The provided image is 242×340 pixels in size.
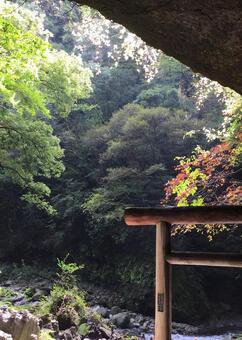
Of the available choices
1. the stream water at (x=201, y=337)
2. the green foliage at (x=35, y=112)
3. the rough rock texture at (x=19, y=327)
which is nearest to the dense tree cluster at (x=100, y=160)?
the green foliage at (x=35, y=112)

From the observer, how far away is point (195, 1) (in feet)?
7.84

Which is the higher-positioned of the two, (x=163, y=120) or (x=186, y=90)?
(x=186, y=90)

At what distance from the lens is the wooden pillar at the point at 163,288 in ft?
9.43

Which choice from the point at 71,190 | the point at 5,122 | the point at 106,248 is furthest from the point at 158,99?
the point at 5,122

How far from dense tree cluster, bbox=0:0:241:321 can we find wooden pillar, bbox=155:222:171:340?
16.7 ft

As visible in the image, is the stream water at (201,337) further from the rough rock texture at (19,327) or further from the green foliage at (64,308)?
the rough rock texture at (19,327)

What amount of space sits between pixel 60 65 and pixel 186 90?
8613 millimetres

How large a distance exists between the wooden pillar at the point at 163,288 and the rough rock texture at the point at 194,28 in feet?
3.98

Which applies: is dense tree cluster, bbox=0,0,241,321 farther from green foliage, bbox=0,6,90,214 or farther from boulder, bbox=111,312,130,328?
boulder, bbox=111,312,130,328

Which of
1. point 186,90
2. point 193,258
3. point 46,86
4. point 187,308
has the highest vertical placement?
point 186,90

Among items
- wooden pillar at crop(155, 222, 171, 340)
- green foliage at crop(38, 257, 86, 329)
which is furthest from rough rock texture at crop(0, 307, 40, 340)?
green foliage at crop(38, 257, 86, 329)

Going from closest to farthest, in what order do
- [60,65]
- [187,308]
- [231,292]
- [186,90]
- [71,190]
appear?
[60,65] < [187,308] < [231,292] < [71,190] < [186,90]

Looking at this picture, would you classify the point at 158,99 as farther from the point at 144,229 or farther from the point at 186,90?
the point at 144,229

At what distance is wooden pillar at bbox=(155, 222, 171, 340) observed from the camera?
9.43 feet
